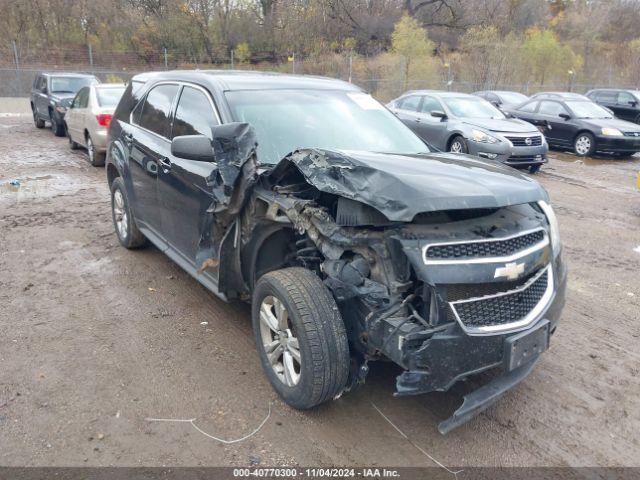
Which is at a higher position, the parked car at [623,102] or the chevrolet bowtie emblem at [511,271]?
the chevrolet bowtie emblem at [511,271]

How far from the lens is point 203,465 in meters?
2.80

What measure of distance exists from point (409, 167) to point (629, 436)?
1.99m

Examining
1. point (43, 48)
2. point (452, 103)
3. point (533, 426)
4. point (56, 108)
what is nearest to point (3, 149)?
point (56, 108)

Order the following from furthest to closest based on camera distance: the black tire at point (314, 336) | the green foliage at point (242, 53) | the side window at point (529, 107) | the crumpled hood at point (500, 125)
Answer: the green foliage at point (242, 53)
the side window at point (529, 107)
the crumpled hood at point (500, 125)
the black tire at point (314, 336)

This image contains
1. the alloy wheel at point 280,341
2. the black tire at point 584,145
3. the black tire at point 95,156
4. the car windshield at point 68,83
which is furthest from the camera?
the car windshield at point 68,83

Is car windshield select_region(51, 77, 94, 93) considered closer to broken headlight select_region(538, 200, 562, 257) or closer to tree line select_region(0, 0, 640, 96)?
broken headlight select_region(538, 200, 562, 257)

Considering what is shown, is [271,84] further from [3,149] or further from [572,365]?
[3,149]

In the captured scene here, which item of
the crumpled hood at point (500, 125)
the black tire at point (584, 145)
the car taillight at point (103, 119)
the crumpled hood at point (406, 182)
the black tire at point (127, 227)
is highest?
the crumpled hood at point (406, 182)

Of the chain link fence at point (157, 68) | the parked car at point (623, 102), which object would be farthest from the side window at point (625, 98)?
the chain link fence at point (157, 68)

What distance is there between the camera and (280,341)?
10.7 ft

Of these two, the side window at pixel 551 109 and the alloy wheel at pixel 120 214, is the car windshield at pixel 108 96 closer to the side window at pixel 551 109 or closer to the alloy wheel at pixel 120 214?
the alloy wheel at pixel 120 214

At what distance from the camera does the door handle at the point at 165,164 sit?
444cm

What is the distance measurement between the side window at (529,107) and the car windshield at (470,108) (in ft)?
12.0

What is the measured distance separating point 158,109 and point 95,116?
622 cm
